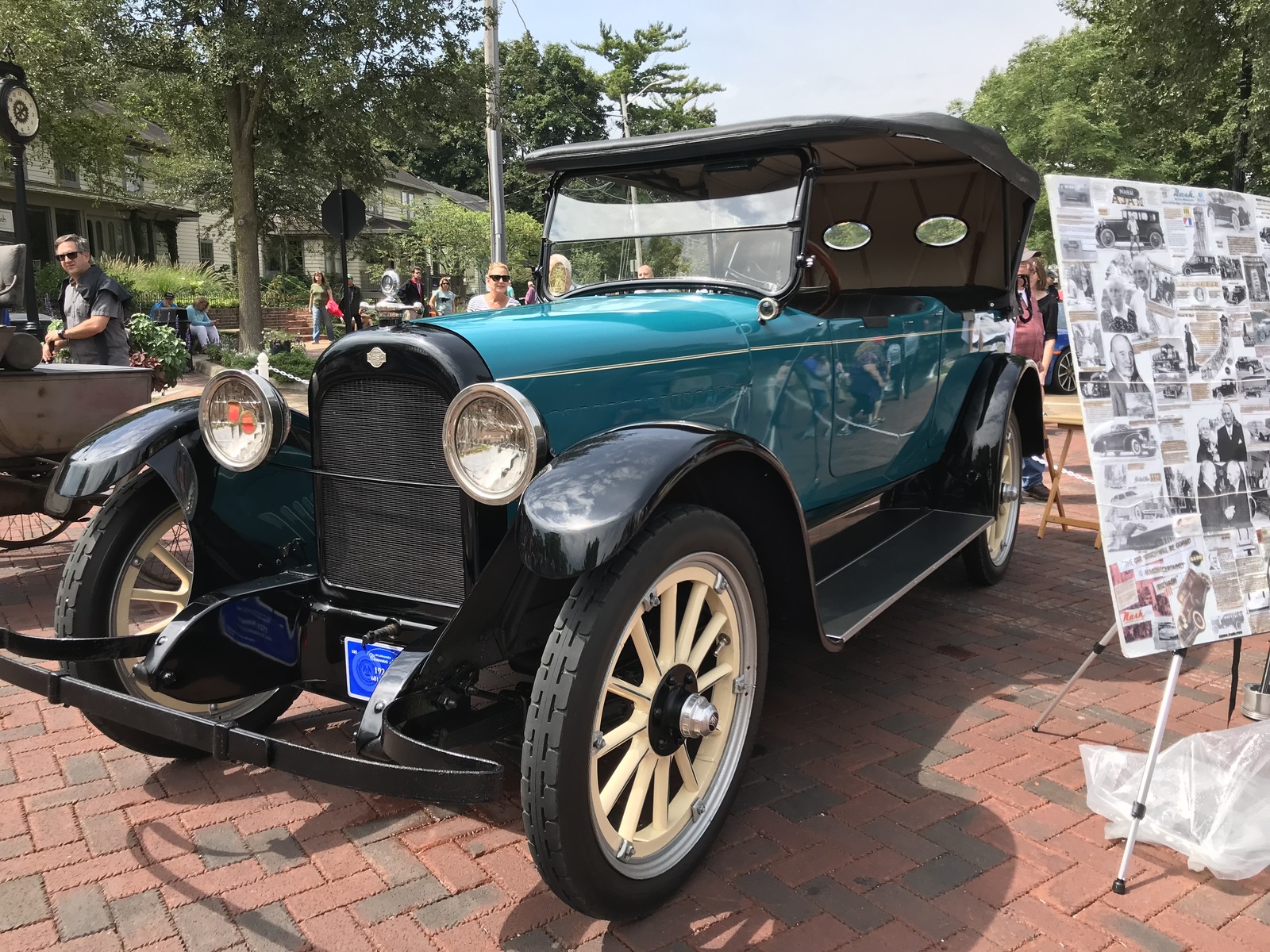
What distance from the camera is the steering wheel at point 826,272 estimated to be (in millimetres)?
3507

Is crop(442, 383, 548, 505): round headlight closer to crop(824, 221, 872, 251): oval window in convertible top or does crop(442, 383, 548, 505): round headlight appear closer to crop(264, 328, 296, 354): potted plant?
crop(824, 221, 872, 251): oval window in convertible top

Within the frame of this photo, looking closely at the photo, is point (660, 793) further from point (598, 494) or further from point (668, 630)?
point (598, 494)

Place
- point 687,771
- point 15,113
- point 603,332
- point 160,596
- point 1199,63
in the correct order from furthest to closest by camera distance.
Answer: point 1199,63 → point 15,113 → point 160,596 → point 603,332 → point 687,771

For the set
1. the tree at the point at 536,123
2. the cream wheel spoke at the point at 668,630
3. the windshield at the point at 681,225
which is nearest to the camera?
the cream wheel spoke at the point at 668,630

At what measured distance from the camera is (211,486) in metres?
2.89

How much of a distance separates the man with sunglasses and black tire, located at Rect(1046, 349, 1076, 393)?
11845 millimetres

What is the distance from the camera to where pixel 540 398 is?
2.47 metres

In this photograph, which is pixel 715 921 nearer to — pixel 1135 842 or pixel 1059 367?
pixel 1135 842

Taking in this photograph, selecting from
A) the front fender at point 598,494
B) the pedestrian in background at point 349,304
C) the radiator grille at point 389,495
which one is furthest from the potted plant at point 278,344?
the front fender at point 598,494

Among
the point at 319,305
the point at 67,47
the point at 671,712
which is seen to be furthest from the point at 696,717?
the point at 319,305

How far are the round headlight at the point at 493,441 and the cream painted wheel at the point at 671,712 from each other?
1.43 feet

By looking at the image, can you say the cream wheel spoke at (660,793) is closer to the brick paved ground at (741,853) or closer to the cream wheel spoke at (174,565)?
the brick paved ground at (741,853)

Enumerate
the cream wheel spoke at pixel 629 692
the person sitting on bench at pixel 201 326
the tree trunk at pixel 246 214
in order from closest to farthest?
the cream wheel spoke at pixel 629 692 < the tree trunk at pixel 246 214 < the person sitting on bench at pixel 201 326

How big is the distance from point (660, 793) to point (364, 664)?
0.87m
